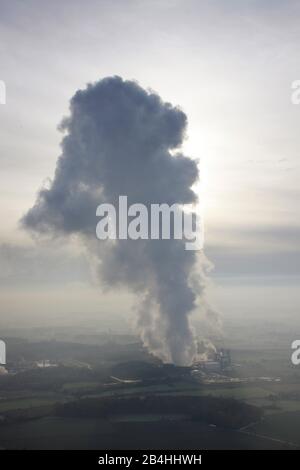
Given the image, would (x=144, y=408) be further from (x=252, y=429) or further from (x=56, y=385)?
(x=56, y=385)

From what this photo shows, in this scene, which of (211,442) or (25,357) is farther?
(25,357)

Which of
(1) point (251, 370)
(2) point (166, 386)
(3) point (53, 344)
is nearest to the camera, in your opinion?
(2) point (166, 386)

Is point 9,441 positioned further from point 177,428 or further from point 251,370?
point 251,370
